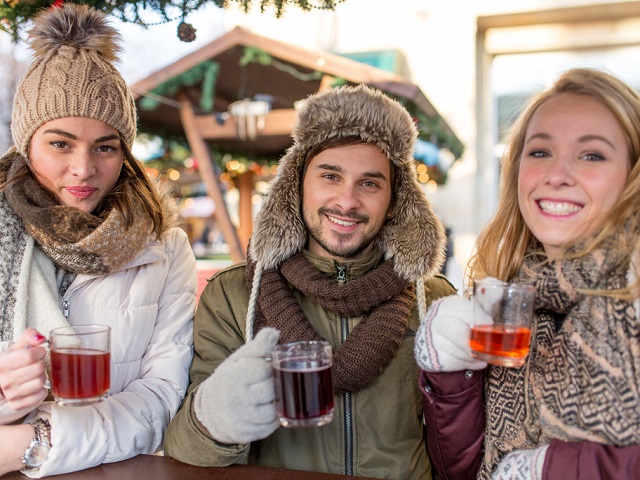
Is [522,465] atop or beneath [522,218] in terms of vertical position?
beneath

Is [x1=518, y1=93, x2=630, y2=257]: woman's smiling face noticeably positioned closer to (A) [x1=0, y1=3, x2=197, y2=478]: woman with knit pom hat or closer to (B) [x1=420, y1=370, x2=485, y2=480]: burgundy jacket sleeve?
(B) [x1=420, y1=370, x2=485, y2=480]: burgundy jacket sleeve

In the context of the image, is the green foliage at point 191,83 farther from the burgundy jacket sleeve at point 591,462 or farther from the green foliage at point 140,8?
the burgundy jacket sleeve at point 591,462

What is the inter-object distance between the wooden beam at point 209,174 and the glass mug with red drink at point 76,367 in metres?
3.90

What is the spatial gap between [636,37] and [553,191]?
6.33 metres

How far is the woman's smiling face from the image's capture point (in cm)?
150

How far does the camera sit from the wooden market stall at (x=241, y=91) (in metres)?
Answer: 4.90

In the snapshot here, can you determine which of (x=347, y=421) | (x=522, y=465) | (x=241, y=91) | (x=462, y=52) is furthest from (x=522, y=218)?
(x=462, y=52)

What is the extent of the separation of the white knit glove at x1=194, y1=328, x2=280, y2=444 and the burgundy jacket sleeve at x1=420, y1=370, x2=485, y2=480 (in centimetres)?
46

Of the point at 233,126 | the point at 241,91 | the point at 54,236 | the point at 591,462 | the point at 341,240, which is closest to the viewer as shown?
the point at 591,462

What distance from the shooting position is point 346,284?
197cm

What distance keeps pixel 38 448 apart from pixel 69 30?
1.30m

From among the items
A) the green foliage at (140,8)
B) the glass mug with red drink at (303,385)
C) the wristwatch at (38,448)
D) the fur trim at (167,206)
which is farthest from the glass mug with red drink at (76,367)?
the green foliage at (140,8)

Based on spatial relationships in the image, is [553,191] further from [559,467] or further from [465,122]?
[465,122]

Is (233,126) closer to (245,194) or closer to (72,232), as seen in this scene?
(245,194)
